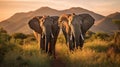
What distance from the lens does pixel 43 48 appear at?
19.5 metres

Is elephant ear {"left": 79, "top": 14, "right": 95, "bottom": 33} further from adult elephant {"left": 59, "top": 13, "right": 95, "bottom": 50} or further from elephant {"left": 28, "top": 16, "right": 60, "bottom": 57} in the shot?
elephant {"left": 28, "top": 16, "right": 60, "bottom": 57}

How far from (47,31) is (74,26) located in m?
1.37

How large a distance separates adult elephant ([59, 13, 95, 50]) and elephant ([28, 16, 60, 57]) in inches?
25.6

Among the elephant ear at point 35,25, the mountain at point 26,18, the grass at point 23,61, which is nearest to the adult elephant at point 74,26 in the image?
the elephant ear at point 35,25

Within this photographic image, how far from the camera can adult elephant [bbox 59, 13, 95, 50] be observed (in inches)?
716

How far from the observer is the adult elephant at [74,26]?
18189 mm

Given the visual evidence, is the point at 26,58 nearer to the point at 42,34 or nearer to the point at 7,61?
the point at 7,61

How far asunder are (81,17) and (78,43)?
193 centimetres

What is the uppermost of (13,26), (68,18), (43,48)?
(68,18)

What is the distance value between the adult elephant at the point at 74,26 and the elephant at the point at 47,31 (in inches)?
25.6

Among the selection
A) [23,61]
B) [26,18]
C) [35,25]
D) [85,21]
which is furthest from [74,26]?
[26,18]

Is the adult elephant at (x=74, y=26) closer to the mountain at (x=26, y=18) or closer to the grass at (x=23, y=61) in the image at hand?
the grass at (x=23, y=61)

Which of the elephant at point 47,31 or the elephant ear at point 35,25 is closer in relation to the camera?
the elephant at point 47,31

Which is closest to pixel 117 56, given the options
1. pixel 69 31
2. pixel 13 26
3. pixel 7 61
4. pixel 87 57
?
pixel 87 57
